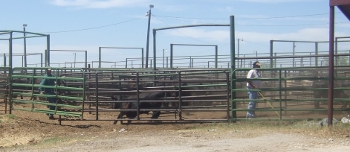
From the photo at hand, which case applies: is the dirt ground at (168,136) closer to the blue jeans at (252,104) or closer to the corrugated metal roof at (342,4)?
the blue jeans at (252,104)

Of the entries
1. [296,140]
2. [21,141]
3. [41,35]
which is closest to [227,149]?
[296,140]

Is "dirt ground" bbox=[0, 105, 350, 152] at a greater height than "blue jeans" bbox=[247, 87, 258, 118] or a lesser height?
lesser

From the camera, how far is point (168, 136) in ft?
38.5

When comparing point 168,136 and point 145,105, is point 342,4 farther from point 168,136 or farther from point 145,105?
point 145,105

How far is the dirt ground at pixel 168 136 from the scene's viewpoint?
9.77 metres

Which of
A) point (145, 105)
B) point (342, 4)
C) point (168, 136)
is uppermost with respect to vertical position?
point (342, 4)

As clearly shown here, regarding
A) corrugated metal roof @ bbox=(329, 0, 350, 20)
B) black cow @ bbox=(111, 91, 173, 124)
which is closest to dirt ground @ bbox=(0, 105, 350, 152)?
black cow @ bbox=(111, 91, 173, 124)

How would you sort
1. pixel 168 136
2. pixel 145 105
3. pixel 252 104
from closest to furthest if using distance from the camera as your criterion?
pixel 168 136 → pixel 252 104 → pixel 145 105

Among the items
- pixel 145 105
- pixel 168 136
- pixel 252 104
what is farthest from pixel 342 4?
pixel 145 105

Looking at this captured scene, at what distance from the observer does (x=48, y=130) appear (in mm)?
13867

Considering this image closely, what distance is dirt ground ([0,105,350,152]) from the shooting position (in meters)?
9.77

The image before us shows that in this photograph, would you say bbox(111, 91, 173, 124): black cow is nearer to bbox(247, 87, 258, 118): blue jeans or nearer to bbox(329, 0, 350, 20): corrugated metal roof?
bbox(247, 87, 258, 118): blue jeans

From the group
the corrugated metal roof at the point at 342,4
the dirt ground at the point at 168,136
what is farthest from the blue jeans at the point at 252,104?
the corrugated metal roof at the point at 342,4

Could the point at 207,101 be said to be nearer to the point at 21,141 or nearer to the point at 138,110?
the point at 138,110
